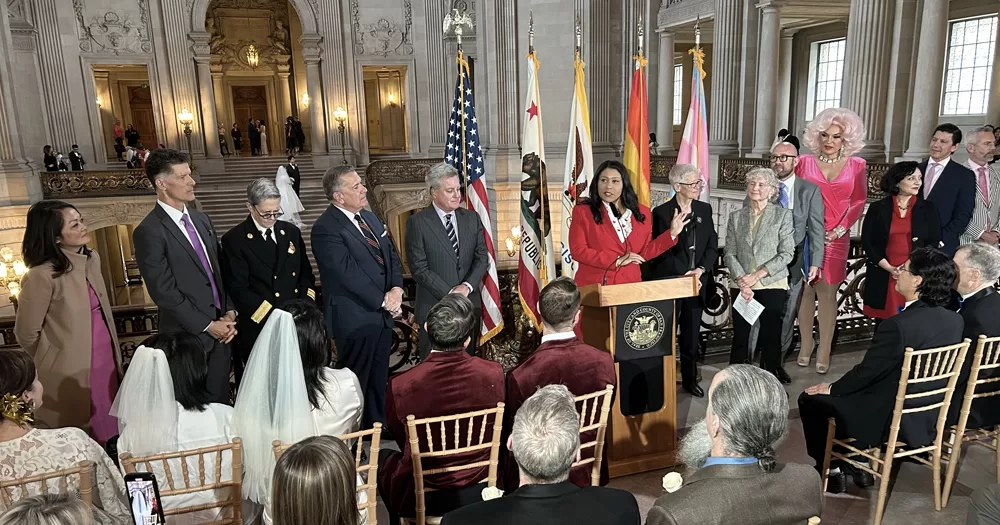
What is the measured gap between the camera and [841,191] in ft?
15.2

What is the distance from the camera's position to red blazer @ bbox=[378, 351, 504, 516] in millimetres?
2336

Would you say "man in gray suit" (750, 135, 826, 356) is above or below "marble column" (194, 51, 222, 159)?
below

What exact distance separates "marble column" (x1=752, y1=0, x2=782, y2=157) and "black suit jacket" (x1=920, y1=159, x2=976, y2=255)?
8.54 metres

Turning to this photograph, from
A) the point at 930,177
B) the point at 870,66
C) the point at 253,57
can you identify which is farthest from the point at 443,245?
the point at 253,57

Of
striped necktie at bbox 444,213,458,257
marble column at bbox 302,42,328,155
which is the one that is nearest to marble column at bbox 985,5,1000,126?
striped necktie at bbox 444,213,458,257

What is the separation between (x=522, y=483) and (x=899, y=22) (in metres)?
10.5

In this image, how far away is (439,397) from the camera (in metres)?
2.34

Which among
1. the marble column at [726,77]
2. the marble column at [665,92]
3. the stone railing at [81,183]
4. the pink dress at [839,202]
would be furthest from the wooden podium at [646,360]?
the stone railing at [81,183]

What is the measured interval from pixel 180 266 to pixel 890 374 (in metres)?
3.69

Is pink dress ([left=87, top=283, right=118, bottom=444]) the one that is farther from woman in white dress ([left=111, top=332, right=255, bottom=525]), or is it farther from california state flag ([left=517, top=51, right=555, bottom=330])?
california state flag ([left=517, top=51, right=555, bottom=330])

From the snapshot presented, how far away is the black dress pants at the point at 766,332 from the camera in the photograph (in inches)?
167

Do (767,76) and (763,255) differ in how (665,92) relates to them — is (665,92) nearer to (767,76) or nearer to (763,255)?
(767,76)

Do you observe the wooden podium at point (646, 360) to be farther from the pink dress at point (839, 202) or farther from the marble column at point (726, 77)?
the marble column at point (726, 77)

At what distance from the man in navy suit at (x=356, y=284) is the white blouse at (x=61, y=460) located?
169 centimetres
